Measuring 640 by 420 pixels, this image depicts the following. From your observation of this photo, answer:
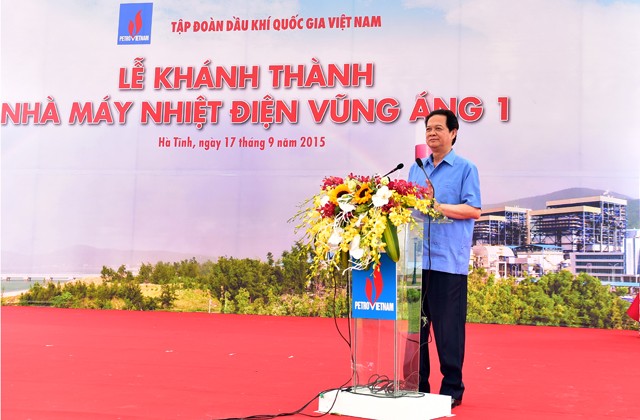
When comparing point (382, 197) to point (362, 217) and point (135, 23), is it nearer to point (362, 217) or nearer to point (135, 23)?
point (362, 217)

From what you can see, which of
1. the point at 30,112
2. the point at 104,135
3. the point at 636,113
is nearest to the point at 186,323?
the point at 104,135

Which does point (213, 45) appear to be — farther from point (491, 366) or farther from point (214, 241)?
point (491, 366)

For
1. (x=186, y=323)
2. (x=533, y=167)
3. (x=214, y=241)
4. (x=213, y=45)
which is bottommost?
(x=186, y=323)

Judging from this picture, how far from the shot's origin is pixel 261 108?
9250mm

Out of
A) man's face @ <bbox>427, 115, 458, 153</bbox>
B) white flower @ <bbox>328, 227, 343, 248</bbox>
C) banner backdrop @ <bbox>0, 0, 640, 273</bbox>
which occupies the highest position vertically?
banner backdrop @ <bbox>0, 0, 640, 273</bbox>

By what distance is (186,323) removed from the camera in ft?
26.1

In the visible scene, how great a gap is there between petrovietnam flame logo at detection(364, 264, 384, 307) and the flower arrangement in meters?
0.06

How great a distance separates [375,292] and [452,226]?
1.83 feet

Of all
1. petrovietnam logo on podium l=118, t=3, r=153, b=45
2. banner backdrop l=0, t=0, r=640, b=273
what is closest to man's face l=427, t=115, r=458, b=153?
banner backdrop l=0, t=0, r=640, b=273

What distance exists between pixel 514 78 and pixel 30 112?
19.5 ft

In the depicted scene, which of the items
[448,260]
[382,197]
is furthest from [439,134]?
[382,197]

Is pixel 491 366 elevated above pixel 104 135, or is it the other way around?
pixel 104 135

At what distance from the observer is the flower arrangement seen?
3021mm

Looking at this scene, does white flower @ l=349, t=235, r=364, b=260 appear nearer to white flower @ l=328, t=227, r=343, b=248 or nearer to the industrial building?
white flower @ l=328, t=227, r=343, b=248
